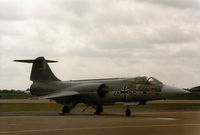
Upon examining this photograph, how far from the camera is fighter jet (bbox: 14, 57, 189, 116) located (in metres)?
23.8

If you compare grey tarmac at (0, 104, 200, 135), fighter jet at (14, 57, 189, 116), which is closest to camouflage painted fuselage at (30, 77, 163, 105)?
fighter jet at (14, 57, 189, 116)

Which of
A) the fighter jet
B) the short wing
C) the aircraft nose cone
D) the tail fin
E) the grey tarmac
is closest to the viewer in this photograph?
the grey tarmac

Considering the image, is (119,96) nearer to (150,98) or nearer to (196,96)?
(150,98)

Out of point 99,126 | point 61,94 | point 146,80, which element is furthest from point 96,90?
Result: point 99,126

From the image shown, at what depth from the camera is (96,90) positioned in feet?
86.0

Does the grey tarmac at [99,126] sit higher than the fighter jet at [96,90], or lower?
lower

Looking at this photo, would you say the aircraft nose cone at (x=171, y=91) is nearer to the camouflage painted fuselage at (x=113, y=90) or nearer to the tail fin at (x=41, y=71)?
the camouflage painted fuselage at (x=113, y=90)

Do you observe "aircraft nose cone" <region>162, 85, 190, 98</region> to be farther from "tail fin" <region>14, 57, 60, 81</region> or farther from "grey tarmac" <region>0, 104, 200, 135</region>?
"tail fin" <region>14, 57, 60, 81</region>

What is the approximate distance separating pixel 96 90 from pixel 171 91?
5513 mm

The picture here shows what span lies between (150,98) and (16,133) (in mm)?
12175

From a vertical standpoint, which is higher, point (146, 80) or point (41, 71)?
point (41, 71)

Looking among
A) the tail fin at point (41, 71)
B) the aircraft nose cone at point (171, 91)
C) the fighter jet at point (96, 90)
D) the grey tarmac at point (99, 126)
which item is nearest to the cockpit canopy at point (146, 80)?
the fighter jet at point (96, 90)

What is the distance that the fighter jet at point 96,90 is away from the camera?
78.2 feet

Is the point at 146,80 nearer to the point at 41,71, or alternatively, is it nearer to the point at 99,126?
the point at 99,126
